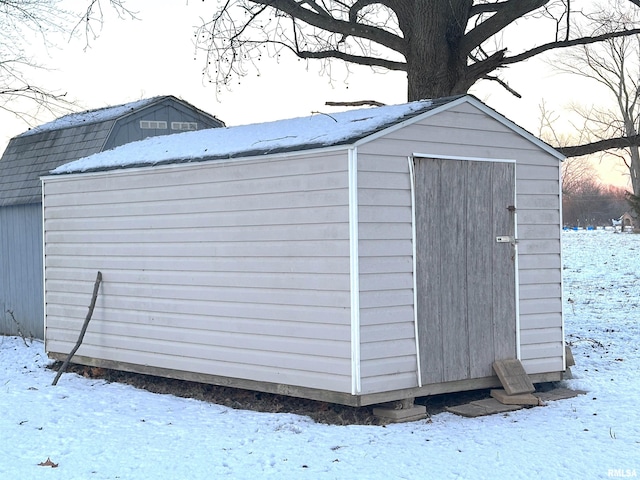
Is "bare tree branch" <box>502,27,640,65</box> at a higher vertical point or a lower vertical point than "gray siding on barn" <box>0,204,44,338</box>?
higher

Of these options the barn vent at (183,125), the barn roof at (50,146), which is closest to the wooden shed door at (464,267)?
the barn roof at (50,146)

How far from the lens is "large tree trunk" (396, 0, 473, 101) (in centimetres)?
1256

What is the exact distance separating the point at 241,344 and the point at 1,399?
271cm

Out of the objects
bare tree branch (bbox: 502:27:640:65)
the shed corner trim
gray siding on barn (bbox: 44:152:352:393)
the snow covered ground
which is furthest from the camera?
bare tree branch (bbox: 502:27:640:65)

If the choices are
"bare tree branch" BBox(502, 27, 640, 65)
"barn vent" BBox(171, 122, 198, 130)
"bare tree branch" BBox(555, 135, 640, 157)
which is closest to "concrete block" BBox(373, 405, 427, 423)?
"bare tree branch" BBox(555, 135, 640, 157)

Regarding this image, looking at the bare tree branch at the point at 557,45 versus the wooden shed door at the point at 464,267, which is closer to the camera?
the wooden shed door at the point at 464,267

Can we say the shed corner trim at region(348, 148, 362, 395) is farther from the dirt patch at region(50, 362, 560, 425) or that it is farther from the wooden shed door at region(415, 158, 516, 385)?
the wooden shed door at region(415, 158, 516, 385)

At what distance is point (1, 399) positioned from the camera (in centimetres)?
938

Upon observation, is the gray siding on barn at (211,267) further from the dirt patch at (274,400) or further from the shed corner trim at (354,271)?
the dirt patch at (274,400)

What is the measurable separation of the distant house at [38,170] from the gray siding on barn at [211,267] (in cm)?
321

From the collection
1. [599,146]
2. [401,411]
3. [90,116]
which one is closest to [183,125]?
[90,116]

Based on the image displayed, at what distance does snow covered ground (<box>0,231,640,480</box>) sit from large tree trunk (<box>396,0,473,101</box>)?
4525 mm

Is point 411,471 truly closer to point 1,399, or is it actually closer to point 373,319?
point 373,319

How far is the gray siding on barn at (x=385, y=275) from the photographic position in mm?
7941
